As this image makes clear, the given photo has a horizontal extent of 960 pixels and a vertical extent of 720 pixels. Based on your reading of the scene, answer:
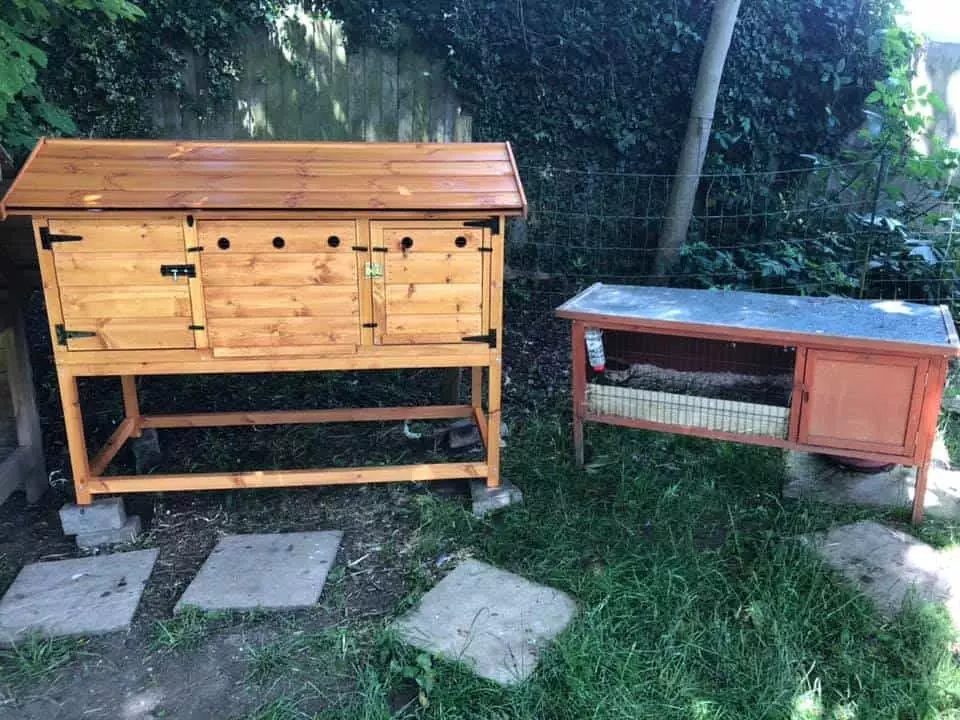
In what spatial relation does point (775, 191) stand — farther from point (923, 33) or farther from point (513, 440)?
point (513, 440)

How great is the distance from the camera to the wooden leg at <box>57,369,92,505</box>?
3182mm

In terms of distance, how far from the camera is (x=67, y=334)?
3088mm

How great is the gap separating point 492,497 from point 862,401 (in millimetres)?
1641

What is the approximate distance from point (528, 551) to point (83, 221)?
2.21 metres

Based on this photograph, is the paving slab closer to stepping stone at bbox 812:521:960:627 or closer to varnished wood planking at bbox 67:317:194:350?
stepping stone at bbox 812:521:960:627

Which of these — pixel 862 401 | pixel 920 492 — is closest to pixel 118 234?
pixel 862 401

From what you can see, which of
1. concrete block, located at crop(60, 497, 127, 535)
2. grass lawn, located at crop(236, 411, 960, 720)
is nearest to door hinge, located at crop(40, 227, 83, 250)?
concrete block, located at crop(60, 497, 127, 535)

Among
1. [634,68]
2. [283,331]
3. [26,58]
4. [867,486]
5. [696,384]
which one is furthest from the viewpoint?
[634,68]

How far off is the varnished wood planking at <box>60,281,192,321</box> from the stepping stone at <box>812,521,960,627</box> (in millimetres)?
2790

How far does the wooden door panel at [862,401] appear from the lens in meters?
3.13

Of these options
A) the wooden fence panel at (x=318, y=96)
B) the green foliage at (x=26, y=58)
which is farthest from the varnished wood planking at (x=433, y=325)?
the wooden fence panel at (x=318, y=96)

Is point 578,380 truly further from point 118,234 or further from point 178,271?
point 118,234

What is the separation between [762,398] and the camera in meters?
3.92

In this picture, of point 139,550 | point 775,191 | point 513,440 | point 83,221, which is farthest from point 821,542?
point 775,191
